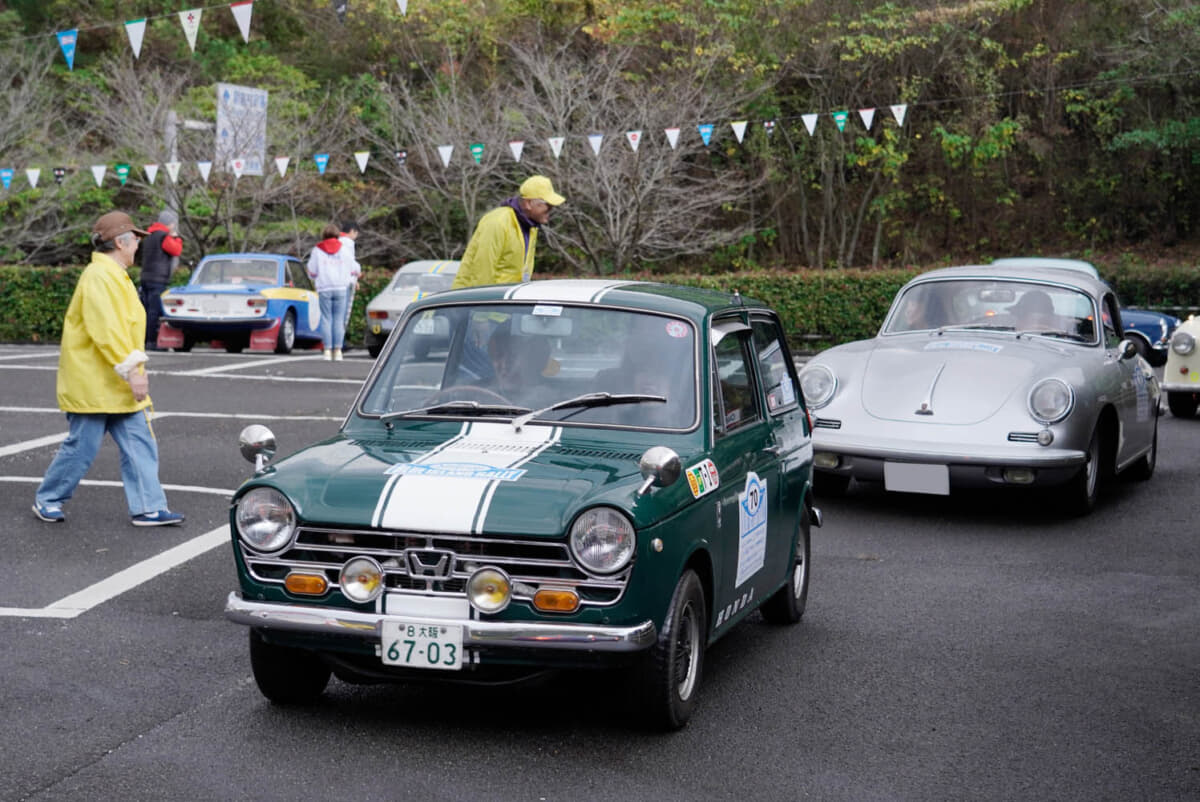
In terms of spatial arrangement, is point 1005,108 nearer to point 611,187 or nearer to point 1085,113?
point 1085,113

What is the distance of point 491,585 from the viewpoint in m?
4.66

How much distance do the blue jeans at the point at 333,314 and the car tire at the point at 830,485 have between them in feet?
34.4

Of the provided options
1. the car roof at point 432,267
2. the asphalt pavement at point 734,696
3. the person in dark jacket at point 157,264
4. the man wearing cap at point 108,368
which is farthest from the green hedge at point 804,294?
the man wearing cap at point 108,368

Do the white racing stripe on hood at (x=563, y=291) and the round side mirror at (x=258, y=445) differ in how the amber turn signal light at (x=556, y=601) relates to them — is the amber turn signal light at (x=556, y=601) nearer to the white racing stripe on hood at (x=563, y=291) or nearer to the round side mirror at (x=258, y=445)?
the round side mirror at (x=258, y=445)

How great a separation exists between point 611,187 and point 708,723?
2438 cm

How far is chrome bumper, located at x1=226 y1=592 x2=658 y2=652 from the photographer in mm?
4582

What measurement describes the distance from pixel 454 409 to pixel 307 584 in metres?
1.11

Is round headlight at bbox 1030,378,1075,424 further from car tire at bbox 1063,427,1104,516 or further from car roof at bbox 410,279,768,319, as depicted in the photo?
car roof at bbox 410,279,768,319

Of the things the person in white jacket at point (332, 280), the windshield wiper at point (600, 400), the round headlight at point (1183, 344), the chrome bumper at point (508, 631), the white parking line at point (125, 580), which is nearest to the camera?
the chrome bumper at point (508, 631)

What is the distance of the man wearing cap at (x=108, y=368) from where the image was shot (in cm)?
818

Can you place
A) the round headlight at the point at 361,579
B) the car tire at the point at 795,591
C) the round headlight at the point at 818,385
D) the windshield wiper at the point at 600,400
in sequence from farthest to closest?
the round headlight at the point at 818,385 → the car tire at the point at 795,591 → the windshield wiper at the point at 600,400 → the round headlight at the point at 361,579

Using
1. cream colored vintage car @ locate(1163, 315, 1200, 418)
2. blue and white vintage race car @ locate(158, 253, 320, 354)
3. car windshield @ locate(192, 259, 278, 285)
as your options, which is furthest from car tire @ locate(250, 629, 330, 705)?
car windshield @ locate(192, 259, 278, 285)

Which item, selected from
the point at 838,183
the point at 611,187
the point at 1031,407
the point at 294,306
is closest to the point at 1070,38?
the point at 838,183

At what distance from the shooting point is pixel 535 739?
4941 millimetres
